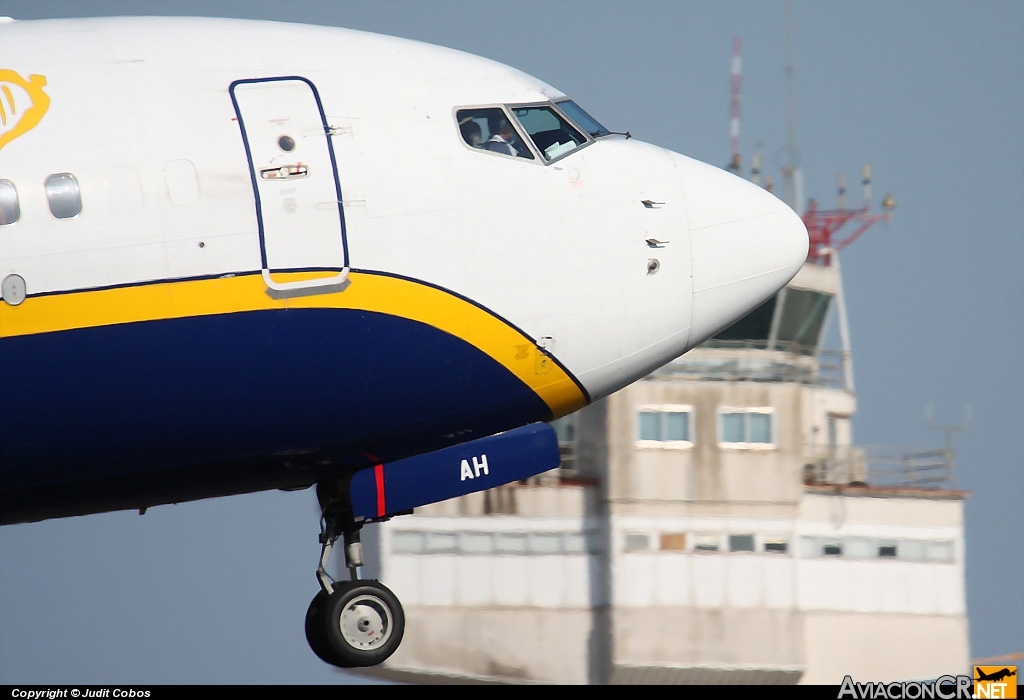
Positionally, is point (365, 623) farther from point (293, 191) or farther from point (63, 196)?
point (63, 196)

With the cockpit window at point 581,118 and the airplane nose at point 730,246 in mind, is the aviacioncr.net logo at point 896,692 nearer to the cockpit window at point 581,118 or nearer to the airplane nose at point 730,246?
the airplane nose at point 730,246

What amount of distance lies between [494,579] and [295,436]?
46.3m

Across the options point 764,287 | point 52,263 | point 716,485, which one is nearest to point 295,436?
point 52,263

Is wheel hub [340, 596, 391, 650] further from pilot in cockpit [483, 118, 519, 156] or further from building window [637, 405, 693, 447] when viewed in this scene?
building window [637, 405, 693, 447]

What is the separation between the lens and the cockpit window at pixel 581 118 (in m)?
19.1

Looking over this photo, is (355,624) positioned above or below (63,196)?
below

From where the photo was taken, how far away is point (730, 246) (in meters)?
19.0

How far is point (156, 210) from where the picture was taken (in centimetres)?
1628

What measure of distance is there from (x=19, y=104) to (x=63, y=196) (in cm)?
106

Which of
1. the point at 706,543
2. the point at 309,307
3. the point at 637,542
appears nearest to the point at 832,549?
the point at 706,543

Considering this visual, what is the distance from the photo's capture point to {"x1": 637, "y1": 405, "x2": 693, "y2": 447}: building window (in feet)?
197

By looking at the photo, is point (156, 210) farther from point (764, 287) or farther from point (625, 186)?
point (764, 287)

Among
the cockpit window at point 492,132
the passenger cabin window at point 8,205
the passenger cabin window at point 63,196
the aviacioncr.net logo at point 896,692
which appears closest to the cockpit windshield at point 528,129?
the cockpit window at point 492,132

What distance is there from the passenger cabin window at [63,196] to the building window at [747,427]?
45044 millimetres
